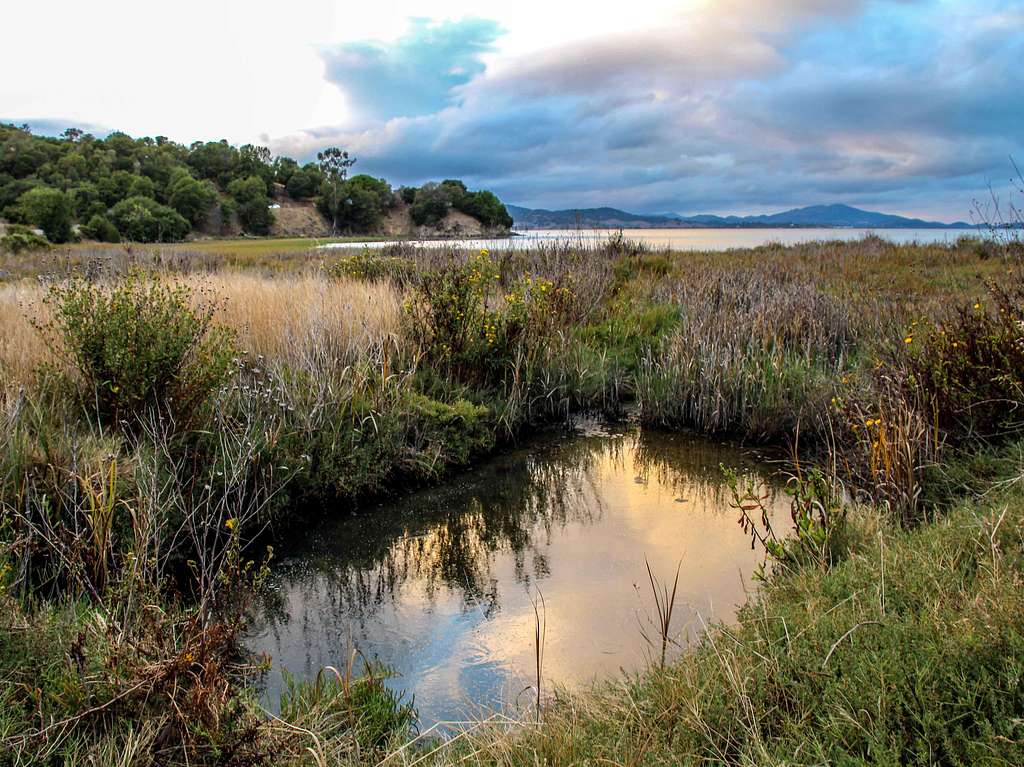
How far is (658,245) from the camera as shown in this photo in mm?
24328

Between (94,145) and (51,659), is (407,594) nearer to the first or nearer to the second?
(51,659)

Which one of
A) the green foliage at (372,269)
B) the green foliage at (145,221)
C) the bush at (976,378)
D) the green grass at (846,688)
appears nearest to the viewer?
the green grass at (846,688)

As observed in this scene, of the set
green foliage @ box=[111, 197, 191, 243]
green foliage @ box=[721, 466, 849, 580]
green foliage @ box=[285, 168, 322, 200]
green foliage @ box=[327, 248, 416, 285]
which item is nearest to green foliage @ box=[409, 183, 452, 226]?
green foliage @ box=[285, 168, 322, 200]

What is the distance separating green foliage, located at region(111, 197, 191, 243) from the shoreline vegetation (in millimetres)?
43282

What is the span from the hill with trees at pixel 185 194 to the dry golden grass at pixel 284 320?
38.0 m

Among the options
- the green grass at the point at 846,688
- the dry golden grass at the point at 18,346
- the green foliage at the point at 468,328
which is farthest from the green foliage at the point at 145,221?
the green grass at the point at 846,688

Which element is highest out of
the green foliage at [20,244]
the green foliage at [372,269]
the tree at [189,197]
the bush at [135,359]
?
the tree at [189,197]

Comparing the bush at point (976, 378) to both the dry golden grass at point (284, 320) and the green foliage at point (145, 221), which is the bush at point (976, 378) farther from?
the green foliage at point (145, 221)

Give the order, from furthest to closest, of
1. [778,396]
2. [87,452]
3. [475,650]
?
[778,396], [87,452], [475,650]

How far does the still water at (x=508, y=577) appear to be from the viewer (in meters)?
4.02

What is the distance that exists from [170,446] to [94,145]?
94.2 meters

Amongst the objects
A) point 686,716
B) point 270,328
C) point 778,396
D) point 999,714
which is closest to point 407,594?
point 686,716

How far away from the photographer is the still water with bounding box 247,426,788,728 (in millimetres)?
4023

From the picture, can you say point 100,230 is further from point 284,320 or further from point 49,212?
point 284,320
